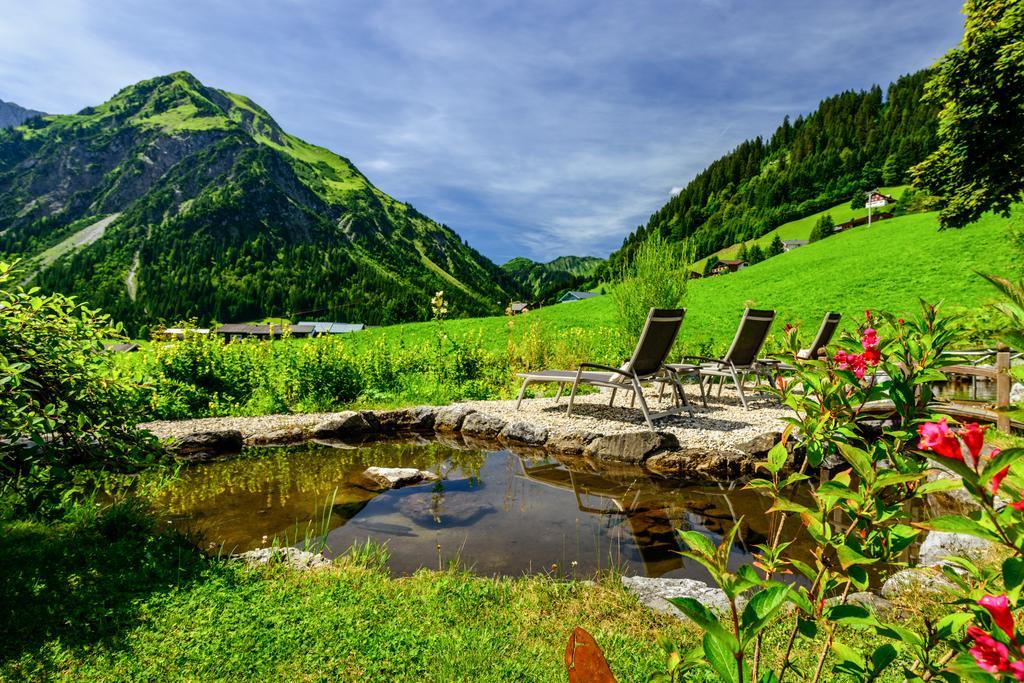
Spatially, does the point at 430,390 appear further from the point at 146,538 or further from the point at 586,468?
the point at 146,538

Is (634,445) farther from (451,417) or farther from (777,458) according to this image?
(777,458)

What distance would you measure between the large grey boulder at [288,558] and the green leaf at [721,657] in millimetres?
2616

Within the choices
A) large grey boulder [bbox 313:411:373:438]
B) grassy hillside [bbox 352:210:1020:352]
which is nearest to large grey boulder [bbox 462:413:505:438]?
large grey boulder [bbox 313:411:373:438]

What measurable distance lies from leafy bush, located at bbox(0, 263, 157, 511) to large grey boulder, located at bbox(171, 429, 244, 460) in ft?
8.05

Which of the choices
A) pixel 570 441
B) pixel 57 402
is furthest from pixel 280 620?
pixel 570 441

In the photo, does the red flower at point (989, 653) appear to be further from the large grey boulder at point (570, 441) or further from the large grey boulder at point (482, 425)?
the large grey boulder at point (482, 425)

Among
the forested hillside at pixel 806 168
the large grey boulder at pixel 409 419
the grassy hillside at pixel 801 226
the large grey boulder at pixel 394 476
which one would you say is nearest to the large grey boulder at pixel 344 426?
the large grey boulder at pixel 409 419

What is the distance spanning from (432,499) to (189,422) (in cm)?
383

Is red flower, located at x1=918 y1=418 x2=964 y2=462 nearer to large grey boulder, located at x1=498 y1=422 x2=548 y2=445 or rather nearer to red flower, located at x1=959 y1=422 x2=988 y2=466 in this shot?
red flower, located at x1=959 y1=422 x2=988 y2=466

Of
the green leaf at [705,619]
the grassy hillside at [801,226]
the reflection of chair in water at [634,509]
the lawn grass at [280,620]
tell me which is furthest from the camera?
the grassy hillside at [801,226]

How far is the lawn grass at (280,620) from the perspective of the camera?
6.66 ft

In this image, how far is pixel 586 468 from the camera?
5.46m

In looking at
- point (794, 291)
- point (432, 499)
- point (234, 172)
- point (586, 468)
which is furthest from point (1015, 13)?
Result: point (234, 172)

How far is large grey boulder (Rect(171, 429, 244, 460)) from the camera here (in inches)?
225
